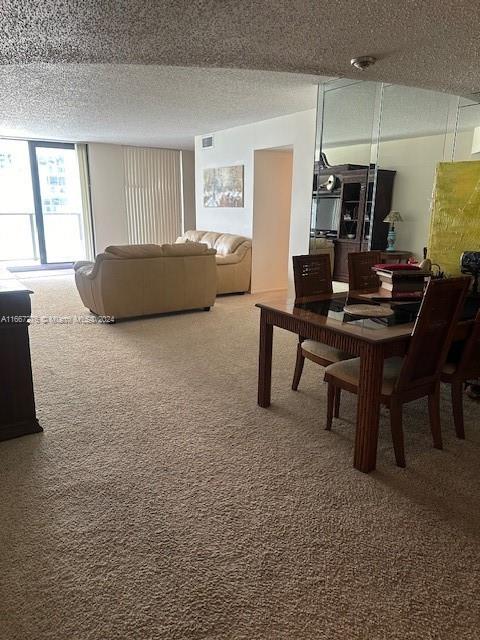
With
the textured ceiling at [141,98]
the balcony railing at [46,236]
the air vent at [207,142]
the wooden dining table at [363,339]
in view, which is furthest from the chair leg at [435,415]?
the balcony railing at [46,236]

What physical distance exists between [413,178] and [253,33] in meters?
2.48

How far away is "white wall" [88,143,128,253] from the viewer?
8.66 metres

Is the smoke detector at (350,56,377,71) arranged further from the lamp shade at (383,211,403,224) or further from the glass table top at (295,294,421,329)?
the lamp shade at (383,211,403,224)

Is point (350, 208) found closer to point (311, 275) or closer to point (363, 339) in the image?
point (311, 275)

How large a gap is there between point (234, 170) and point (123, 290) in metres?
2.93

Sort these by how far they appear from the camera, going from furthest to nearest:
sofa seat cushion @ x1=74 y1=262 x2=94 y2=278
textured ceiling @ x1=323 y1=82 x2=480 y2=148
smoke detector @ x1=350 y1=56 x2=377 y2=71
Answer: sofa seat cushion @ x1=74 y1=262 x2=94 y2=278 → textured ceiling @ x1=323 y1=82 x2=480 y2=148 → smoke detector @ x1=350 y1=56 x2=377 y2=71

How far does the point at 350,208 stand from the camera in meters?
4.74

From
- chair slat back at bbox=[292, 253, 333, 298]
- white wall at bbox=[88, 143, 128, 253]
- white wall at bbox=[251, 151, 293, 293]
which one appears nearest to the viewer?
chair slat back at bbox=[292, 253, 333, 298]

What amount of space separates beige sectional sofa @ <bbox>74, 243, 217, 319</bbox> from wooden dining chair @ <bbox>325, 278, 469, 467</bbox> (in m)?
3.08

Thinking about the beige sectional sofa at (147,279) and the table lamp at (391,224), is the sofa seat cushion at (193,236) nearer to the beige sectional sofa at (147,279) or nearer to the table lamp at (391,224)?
the beige sectional sofa at (147,279)

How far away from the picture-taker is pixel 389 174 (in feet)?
14.4

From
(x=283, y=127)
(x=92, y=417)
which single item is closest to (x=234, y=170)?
(x=283, y=127)

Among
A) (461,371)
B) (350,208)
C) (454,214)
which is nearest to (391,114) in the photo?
(350,208)

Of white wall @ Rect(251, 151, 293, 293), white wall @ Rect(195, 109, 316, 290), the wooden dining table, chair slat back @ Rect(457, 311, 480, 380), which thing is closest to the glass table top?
the wooden dining table
